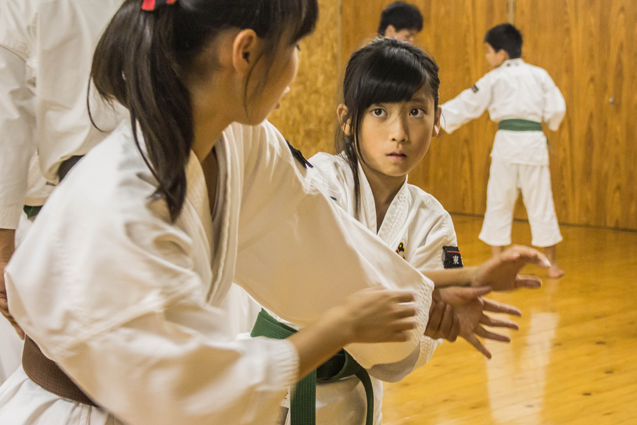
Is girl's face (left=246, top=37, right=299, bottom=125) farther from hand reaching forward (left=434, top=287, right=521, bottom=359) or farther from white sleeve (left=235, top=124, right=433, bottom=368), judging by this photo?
hand reaching forward (left=434, top=287, right=521, bottom=359)

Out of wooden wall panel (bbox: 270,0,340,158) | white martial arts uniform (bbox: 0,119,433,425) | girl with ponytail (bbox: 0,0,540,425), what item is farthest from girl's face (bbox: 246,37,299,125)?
wooden wall panel (bbox: 270,0,340,158)

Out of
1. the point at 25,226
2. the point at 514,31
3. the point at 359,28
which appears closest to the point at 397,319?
the point at 25,226

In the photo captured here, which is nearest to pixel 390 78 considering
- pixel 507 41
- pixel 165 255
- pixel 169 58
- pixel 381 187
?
pixel 381 187

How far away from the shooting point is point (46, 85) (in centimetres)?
167

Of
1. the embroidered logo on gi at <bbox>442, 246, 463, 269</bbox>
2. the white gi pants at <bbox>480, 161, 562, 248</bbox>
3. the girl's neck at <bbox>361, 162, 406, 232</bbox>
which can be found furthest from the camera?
the white gi pants at <bbox>480, 161, 562, 248</bbox>

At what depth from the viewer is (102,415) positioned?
97 centimetres

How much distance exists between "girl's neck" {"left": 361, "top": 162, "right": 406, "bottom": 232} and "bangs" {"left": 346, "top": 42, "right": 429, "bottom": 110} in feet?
0.58

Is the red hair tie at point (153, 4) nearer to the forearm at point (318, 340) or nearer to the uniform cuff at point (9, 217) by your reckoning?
the forearm at point (318, 340)

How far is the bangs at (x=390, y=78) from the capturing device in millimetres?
1683

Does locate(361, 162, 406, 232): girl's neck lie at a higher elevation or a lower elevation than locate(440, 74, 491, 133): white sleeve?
higher

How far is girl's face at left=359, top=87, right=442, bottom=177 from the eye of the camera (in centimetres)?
165

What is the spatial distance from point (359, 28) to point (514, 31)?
Result: 3361 millimetres

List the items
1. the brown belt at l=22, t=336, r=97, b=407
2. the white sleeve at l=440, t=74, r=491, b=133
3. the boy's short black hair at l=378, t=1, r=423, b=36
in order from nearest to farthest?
the brown belt at l=22, t=336, r=97, b=407
the boy's short black hair at l=378, t=1, r=423, b=36
the white sleeve at l=440, t=74, r=491, b=133

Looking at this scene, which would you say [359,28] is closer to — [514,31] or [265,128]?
[514,31]
